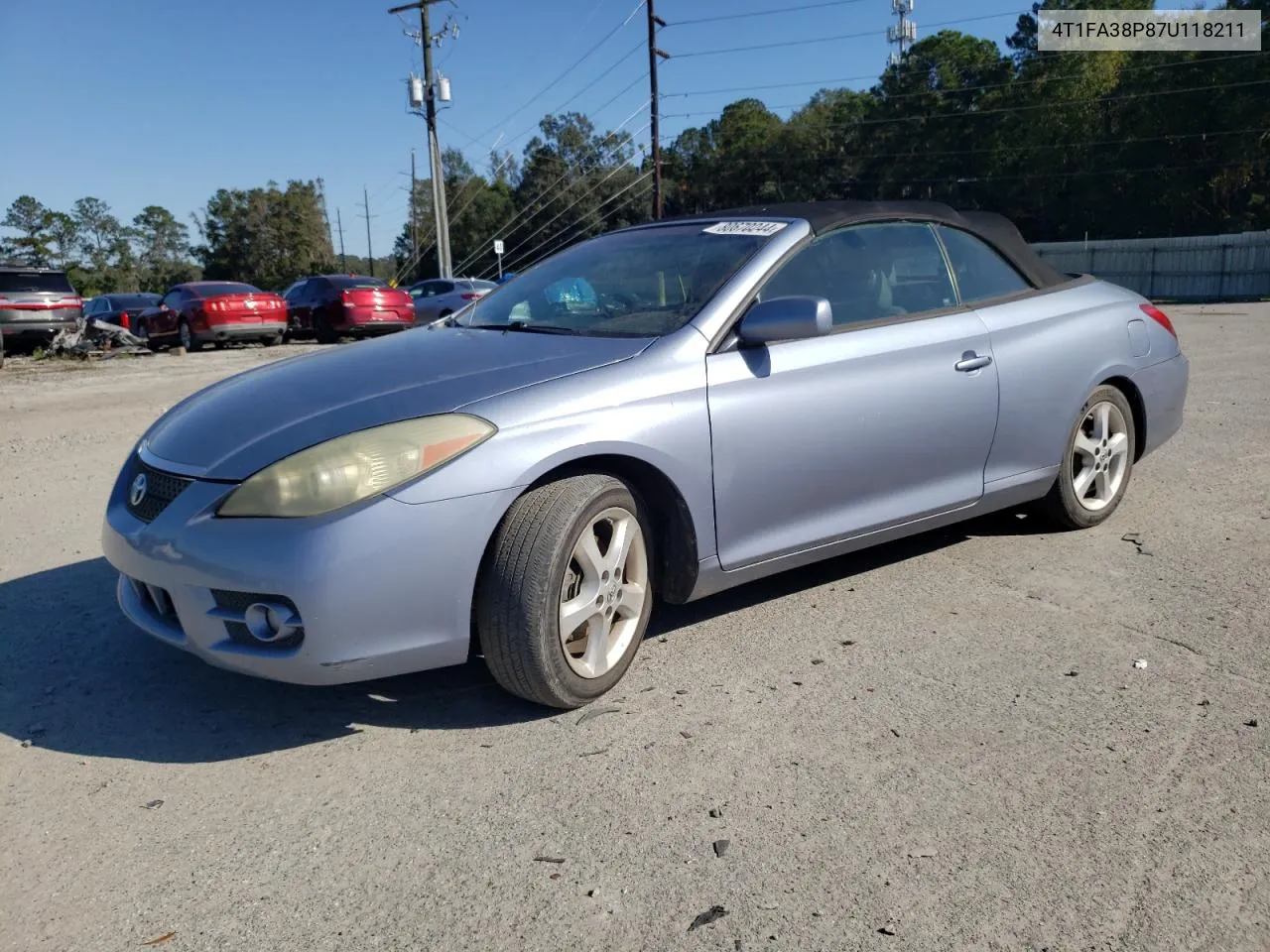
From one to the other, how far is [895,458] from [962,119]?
60900 mm

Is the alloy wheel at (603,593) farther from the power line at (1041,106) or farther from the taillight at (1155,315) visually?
the power line at (1041,106)

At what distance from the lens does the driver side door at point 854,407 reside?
348cm

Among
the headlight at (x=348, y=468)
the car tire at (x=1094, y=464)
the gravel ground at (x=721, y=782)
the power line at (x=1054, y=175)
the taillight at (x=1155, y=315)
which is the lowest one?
the gravel ground at (x=721, y=782)

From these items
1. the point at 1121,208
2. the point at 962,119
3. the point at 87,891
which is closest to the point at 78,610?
the point at 87,891

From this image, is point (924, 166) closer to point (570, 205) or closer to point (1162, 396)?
point (570, 205)

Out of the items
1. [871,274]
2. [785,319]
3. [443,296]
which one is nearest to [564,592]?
[785,319]

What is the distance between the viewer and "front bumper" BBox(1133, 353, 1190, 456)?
501 cm

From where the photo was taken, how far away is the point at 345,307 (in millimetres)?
19859

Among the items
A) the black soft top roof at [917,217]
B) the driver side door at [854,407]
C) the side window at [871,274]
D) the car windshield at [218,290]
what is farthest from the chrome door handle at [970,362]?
the car windshield at [218,290]

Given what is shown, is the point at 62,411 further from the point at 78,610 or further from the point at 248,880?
the point at 248,880

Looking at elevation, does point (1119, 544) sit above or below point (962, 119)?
below

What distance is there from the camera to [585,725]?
306cm

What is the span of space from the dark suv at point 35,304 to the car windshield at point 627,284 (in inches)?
689

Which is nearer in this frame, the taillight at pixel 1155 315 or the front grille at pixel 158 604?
the front grille at pixel 158 604
